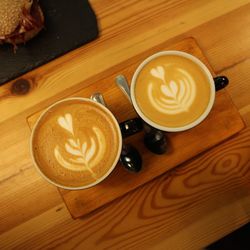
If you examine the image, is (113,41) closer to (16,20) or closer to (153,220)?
(16,20)

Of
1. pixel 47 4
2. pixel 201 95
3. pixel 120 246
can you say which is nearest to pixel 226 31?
pixel 201 95

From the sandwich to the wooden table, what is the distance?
3.4 inches

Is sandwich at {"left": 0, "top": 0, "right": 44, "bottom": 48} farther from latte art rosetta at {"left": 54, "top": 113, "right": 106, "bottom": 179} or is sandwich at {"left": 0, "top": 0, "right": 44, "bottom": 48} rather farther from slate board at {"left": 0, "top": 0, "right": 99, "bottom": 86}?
latte art rosetta at {"left": 54, "top": 113, "right": 106, "bottom": 179}

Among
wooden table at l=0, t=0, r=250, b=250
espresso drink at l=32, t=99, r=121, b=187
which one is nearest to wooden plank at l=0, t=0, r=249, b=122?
wooden table at l=0, t=0, r=250, b=250

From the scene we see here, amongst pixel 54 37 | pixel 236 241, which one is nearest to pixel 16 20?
pixel 54 37

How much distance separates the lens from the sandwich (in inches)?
29.2

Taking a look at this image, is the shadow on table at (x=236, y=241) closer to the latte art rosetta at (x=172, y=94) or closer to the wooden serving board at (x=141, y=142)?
the wooden serving board at (x=141, y=142)

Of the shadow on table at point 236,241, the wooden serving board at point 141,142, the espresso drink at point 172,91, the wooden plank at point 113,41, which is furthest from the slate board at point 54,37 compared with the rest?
the shadow on table at point 236,241

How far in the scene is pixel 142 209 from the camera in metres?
0.72

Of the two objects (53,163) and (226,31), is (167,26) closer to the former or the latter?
(226,31)

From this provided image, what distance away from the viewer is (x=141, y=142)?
2.33ft

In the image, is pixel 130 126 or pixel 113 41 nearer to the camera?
pixel 130 126

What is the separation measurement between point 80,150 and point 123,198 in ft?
0.56

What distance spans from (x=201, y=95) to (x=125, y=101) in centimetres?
17
